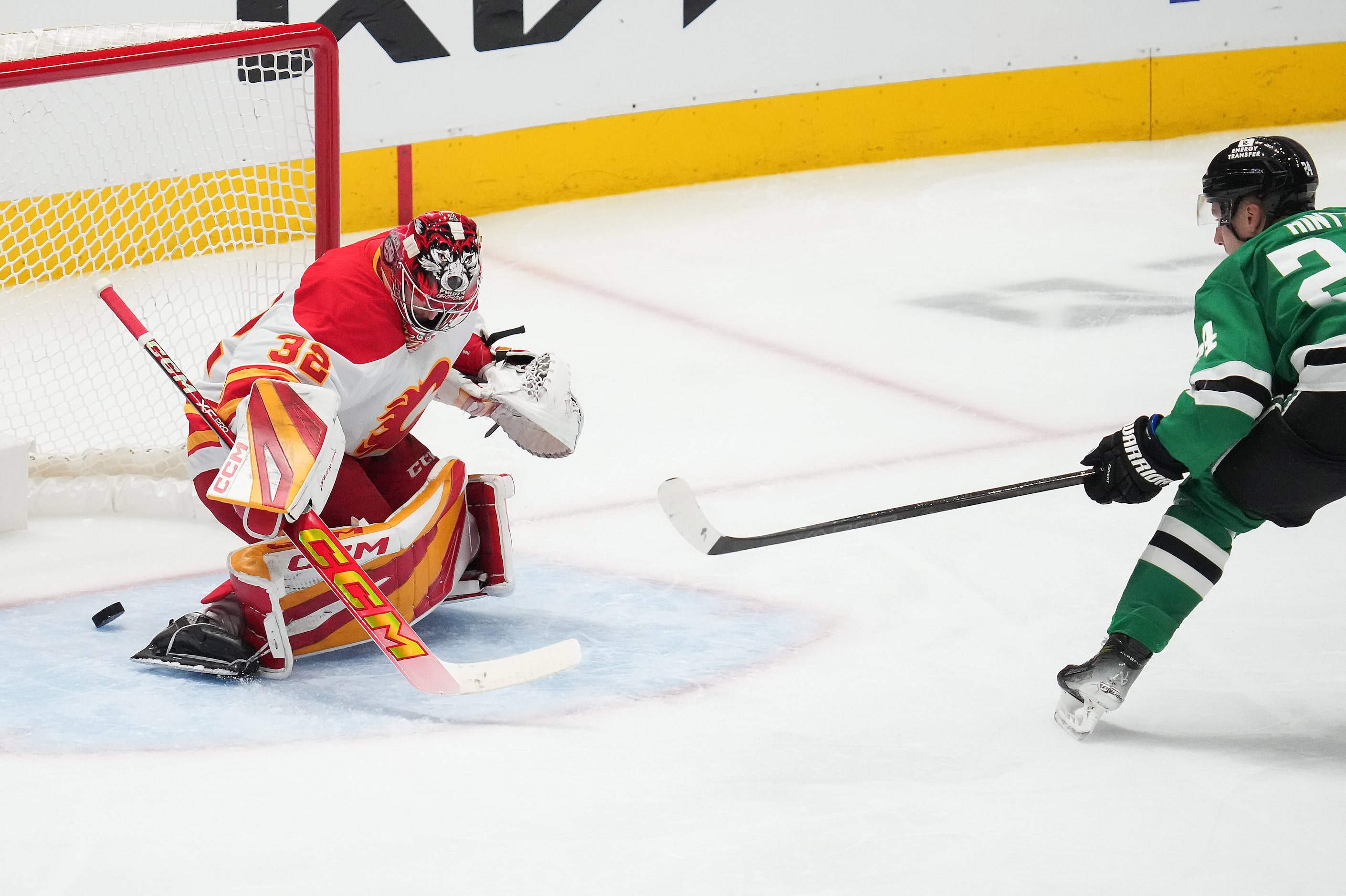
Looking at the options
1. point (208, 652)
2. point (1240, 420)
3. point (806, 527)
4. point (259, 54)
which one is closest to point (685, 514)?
point (806, 527)

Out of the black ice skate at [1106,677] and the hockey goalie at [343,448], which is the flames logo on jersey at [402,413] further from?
the black ice skate at [1106,677]

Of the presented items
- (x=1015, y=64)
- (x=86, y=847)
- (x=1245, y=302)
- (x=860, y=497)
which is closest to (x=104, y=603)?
(x=86, y=847)

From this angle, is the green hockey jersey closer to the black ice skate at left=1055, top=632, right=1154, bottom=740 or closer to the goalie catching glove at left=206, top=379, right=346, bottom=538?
the black ice skate at left=1055, top=632, right=1154, bottom=740

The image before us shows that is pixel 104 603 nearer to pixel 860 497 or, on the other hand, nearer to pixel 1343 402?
pixel 860 497

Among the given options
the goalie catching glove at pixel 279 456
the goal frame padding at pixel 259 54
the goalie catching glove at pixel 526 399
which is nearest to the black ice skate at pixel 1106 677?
the goalie catching glove at pixel 526 399

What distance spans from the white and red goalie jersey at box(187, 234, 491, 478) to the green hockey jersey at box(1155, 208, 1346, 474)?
1.11m

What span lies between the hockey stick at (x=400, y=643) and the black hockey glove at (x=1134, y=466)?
757mm

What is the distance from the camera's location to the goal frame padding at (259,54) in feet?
9.20

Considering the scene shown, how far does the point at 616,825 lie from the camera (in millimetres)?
2023

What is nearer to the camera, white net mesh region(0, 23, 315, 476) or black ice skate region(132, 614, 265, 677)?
black ice skate region(132, 614, 265, 677)

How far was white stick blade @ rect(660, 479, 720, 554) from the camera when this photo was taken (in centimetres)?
254

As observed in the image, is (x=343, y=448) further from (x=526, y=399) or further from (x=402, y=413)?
(x=526, y=399)

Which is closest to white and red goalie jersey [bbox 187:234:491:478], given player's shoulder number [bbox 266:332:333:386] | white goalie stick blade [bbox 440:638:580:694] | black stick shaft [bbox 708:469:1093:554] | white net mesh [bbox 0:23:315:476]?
player's shoulder number [bbox 266:332:333:386]

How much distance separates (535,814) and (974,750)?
0.60 meters
